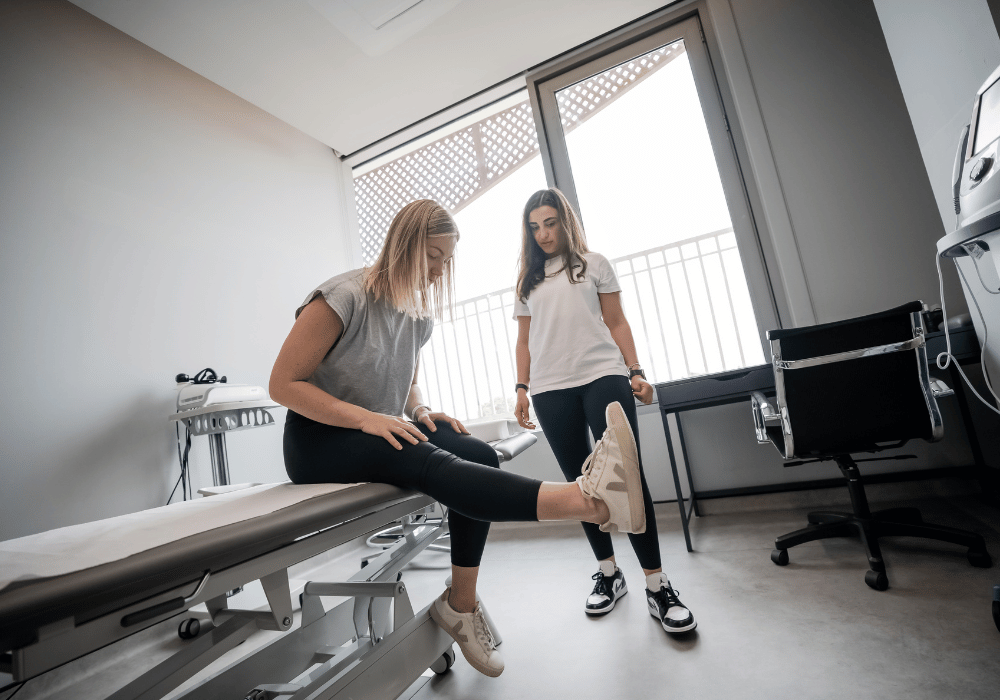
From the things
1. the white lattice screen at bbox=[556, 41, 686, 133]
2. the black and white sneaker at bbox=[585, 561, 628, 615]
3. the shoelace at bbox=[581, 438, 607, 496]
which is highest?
the white lattice screen at bbox=[556, 41, 686, 133]

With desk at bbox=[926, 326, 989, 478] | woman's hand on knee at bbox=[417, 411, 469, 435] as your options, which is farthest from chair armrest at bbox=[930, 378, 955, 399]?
woman's hand on knee at bbox=[417, 411, 469, 435]

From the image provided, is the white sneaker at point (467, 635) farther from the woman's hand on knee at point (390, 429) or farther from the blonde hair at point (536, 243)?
the blonde hair at point (536, 243)

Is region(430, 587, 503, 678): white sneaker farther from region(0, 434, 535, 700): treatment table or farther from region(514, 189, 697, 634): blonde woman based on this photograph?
region(514, 189, 697, 634): blonde woman

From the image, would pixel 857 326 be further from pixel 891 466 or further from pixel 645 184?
pixel 645 184

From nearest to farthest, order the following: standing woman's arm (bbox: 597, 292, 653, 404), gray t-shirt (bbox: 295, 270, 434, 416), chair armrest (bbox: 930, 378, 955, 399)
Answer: gray t-shirt (bbox: 295, 270, 434, 416)
chair armrest (bbox: 930, 378, 955, 399)
standing woman's arm (bbox: 597, 292, 653, 404)

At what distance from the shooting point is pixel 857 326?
4.73 ft

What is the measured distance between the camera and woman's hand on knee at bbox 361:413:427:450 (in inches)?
39.6

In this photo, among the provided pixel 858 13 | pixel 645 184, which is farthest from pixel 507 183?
pixel 858 13

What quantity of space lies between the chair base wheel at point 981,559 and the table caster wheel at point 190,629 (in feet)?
7.97

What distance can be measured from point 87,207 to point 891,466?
3.60 m

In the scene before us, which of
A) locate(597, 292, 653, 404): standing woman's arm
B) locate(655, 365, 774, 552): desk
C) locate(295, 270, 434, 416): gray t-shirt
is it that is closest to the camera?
locate(295, 270, 434, 416): gray t-shirt

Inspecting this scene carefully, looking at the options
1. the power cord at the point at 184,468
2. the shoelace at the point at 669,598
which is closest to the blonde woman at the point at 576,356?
the shoelace at the point at 669,598

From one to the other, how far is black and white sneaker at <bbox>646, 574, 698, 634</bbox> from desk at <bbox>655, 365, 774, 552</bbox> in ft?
1.81

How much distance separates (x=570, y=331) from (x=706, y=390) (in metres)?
0.76
